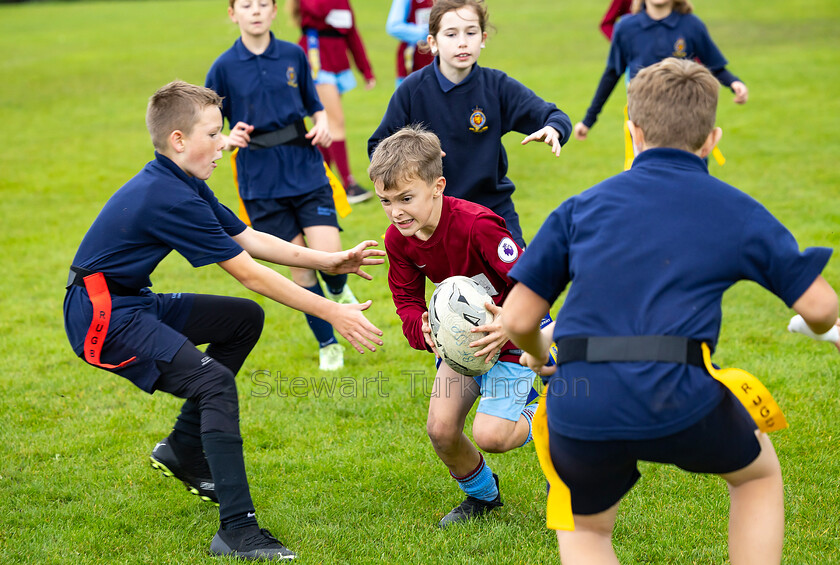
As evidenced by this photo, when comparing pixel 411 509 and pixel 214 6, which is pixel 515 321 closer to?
pixel 411 509

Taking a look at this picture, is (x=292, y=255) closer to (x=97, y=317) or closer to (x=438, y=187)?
(x=438, y=187)

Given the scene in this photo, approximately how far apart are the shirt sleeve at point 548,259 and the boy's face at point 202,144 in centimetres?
172

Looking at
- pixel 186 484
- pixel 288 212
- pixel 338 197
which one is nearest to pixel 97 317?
pixel 186 484

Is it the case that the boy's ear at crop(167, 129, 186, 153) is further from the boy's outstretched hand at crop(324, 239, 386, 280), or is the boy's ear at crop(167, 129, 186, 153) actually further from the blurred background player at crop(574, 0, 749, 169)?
the blurred background player at crop(574, 0, 749, 169)

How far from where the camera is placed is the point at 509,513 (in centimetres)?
413

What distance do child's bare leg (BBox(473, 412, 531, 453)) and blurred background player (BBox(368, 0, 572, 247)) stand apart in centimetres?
118

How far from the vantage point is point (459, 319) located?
11.7 feet

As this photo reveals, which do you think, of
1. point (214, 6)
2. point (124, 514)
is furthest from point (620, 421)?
point (214, 6)

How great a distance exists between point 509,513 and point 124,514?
71.9 inches

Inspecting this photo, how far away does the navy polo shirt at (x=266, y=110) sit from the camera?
6.02 metres

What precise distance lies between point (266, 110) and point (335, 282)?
1293 millimetres

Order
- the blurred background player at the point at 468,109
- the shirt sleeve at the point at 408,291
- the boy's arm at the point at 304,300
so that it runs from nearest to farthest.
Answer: the boy's arm at the point at 304,300 → the shirt sleeve at the point at 408,291 → the blurred background player at the point at 468,109

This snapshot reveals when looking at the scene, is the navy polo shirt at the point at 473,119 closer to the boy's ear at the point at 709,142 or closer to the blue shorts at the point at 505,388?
the blue shorts at the point at 505,388

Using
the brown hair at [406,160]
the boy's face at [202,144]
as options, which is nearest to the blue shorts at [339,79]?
the boy's face at [202,144]
